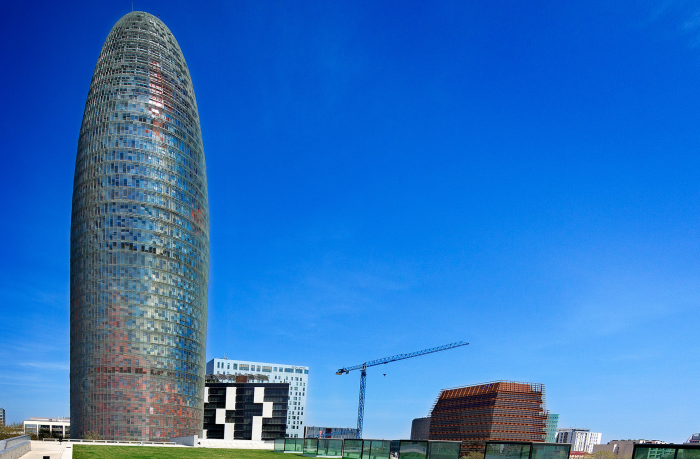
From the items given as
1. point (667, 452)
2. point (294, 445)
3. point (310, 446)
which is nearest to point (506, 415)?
point (294, 445)

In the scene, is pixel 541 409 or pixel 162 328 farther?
pixel 541 409

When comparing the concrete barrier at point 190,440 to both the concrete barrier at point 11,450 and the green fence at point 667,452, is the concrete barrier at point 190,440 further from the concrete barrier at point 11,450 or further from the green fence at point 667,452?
the green fence at point 667,452

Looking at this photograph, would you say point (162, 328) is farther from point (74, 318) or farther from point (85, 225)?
point (85, 225)

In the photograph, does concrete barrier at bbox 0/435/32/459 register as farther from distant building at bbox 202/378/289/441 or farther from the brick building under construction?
the brick building under construction

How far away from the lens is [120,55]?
5364 inches

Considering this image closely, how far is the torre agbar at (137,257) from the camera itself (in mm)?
117875

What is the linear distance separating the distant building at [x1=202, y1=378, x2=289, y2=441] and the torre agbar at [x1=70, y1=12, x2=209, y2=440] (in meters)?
20.6

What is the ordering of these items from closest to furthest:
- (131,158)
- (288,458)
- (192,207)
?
(288,458) < (131,158) < (192,207)

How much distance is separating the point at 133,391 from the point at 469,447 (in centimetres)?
12309

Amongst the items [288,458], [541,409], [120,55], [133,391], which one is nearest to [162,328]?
[133,391]

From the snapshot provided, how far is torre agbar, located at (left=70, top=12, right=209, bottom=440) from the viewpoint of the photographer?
387 ft

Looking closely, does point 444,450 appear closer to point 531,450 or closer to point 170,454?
point 531,450

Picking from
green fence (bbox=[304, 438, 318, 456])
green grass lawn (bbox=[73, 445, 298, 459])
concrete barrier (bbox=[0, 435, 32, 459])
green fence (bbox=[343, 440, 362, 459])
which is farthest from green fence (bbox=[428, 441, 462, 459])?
concrete barrier (bbox=[0, 435, 32, 459])

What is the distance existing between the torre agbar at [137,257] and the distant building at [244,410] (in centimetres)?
2060
